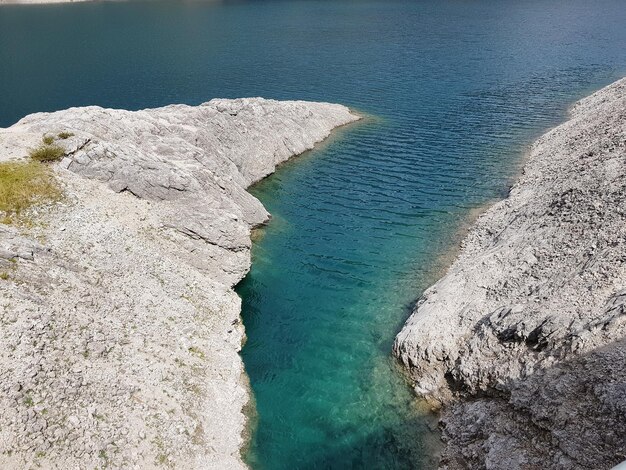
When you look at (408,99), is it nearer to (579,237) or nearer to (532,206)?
(532,206)

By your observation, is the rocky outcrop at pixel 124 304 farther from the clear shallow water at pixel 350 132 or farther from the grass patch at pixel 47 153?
the clear shallow water at pixel 350 132

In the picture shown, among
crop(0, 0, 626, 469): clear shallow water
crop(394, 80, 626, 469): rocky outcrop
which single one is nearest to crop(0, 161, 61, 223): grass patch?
crop(0, 0, 626, 469): clear shallow water

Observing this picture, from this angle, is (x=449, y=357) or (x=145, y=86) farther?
(x=145, y=86)

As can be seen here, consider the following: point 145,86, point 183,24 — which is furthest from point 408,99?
point 183,24

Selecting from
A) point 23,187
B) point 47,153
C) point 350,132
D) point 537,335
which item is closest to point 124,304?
point 23,187

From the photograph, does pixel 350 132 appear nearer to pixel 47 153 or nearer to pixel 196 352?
pixel 47 153

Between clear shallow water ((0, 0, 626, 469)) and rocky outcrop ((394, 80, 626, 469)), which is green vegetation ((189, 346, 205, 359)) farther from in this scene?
rocky outcrop ((394, 80, 626, 469))
